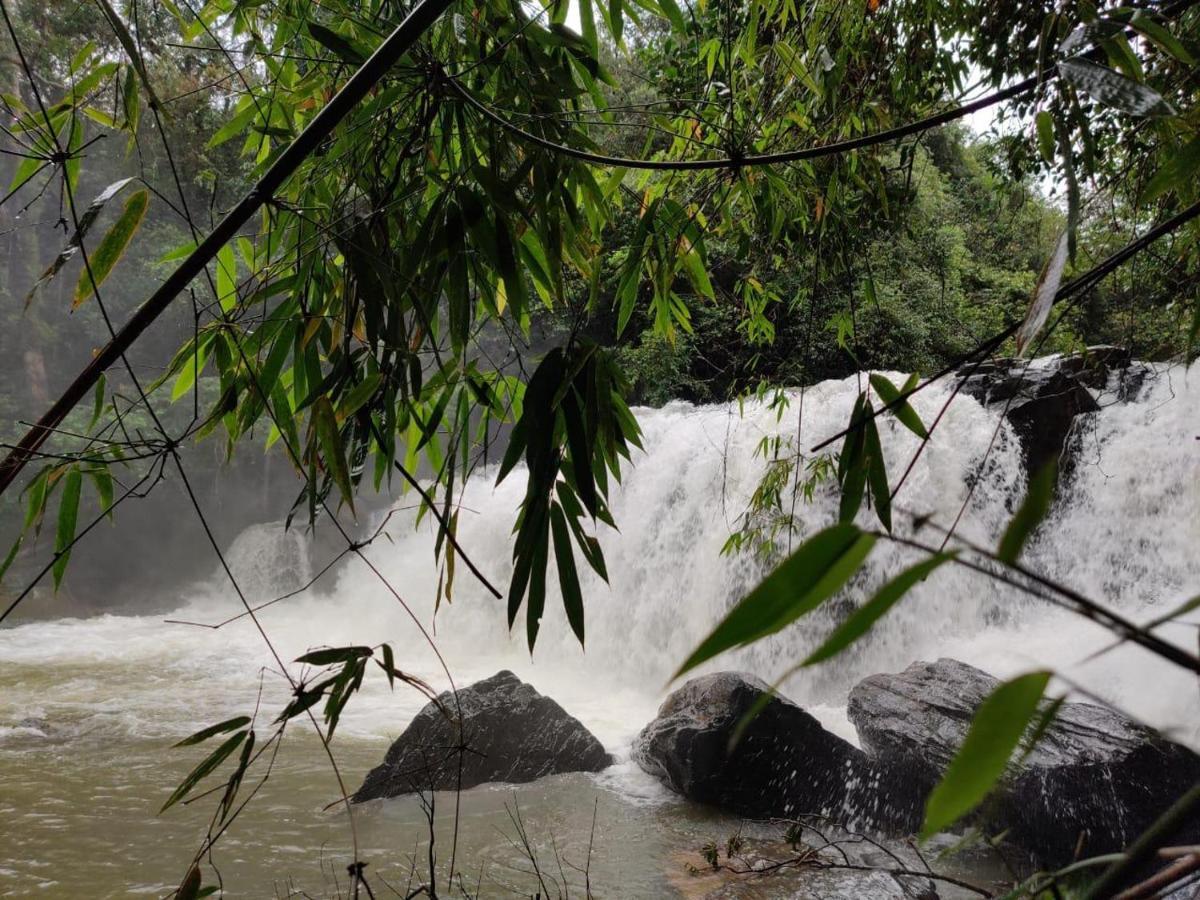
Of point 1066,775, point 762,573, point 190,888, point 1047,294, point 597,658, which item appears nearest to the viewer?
point 1047,294

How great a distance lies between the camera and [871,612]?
36 cm

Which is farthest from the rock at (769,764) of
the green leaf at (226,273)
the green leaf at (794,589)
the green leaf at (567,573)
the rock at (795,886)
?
the green leaf at (794,589)

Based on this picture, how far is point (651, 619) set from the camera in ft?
22.7

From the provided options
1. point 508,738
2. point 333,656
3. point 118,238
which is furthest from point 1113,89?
point 508,738

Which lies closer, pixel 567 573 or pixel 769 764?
pixel 567 573

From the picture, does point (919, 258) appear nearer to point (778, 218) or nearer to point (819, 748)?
point (819, 748)

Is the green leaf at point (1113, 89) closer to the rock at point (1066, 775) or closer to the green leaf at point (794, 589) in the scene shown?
the green leaf at point (794, 589)

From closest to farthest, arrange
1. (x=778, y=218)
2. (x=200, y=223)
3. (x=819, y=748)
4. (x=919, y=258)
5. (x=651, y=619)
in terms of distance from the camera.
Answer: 1. (x=778, y=218)
2. (x=819, y=748)
3. (x=651, y=619)
4. (x=919, y=258)
5. (x=200, y=223)

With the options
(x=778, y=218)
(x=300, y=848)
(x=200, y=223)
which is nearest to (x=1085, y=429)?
(x=778, y=218)

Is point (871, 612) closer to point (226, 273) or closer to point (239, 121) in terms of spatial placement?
point (226, 273)

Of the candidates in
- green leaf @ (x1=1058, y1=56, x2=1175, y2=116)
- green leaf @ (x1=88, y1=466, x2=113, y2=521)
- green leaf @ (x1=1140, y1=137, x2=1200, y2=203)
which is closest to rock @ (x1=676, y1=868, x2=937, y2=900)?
green leaf @ (x1=88, y1=466, x2=113, y2=521)

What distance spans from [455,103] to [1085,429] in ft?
21.4

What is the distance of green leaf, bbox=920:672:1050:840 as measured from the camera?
34cm

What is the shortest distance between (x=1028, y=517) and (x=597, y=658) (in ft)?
22.7
